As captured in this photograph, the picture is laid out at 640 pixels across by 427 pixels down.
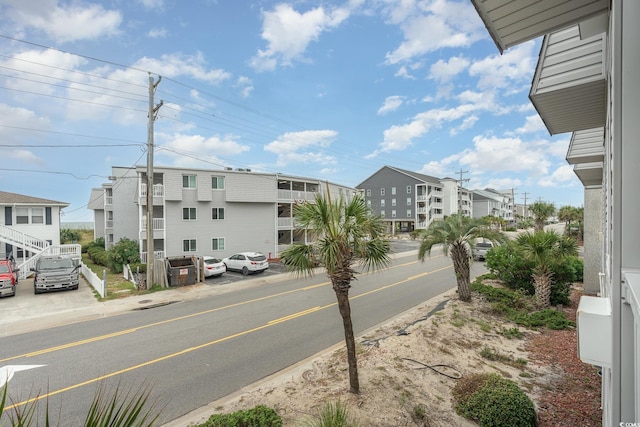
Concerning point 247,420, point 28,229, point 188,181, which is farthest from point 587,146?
point 28,229

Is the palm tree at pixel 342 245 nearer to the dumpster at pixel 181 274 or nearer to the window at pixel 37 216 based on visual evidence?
the dumpster at pixel 181 274

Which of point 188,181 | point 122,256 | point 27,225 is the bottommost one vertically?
point 122,256

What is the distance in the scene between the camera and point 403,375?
6.54 metres

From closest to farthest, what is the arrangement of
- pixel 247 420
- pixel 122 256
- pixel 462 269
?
1. pixel 247 420
2. pixel 462 269
3. pixel 122 256

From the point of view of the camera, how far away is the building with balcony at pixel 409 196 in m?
58.3

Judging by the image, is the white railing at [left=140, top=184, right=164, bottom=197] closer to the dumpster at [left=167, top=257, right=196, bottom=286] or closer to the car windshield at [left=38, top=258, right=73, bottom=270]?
the dumpster at [left=167, top=257, right=196, bottom=286]

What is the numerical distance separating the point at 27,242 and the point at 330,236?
27264mm

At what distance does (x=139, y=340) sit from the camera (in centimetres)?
947

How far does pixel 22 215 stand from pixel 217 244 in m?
14.7

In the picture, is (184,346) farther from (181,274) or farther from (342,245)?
(181,274)

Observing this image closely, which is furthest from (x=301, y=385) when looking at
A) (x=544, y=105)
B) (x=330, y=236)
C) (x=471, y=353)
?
(x=544, y=105)

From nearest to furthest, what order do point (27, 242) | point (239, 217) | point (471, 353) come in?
1. point (471, 353)
2. point (27, 242)
3. point (239, 217)

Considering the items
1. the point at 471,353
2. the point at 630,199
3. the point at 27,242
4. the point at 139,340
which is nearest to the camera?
the point at 630,199

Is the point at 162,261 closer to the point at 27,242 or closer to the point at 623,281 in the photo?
the point at 27,242
